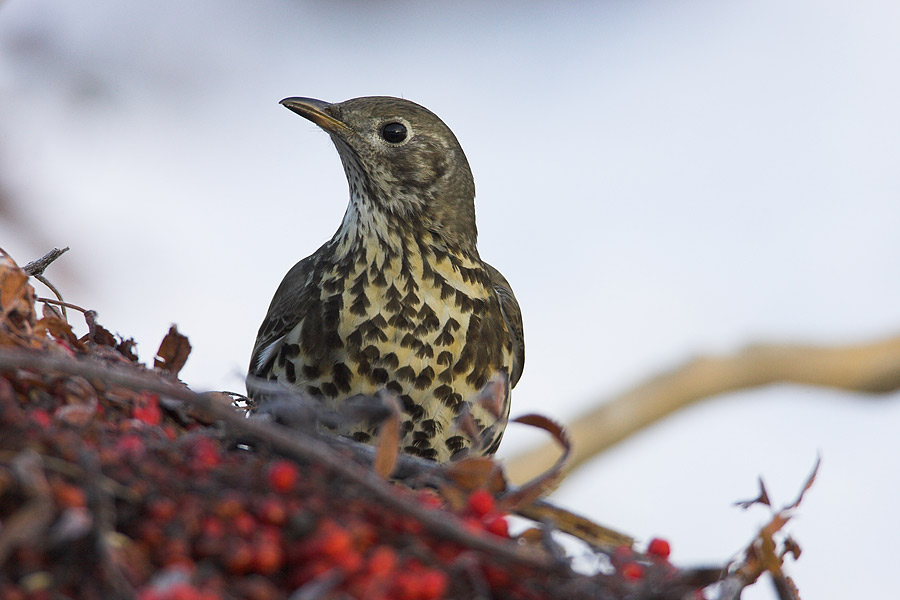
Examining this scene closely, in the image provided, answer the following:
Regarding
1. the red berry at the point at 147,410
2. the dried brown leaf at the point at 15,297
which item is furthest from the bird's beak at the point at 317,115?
the red berry at the point at 147,410

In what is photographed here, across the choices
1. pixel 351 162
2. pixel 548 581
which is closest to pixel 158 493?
pixel 548 581

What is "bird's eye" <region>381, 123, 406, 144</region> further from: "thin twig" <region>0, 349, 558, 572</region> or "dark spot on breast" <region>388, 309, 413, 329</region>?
"thin twig" <region>0, 349, 558, 572</region>

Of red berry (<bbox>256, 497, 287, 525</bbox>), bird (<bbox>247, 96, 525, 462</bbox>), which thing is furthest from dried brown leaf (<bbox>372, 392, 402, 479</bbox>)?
bird (<bbox>247, 96, 525, 462</bbox>)

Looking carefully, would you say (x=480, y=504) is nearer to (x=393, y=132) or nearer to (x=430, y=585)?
(x=430, y=585)

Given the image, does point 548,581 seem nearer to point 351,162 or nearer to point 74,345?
point 74,345

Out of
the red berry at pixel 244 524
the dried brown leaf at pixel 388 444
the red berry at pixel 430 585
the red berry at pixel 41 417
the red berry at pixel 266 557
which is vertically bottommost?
the red berry at pixel 266 557

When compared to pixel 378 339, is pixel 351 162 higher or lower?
higher

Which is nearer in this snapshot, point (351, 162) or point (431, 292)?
point (431, 292)

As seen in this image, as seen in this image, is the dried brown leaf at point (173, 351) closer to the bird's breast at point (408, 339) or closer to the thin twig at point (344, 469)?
the thin twig at point (344, 469)
